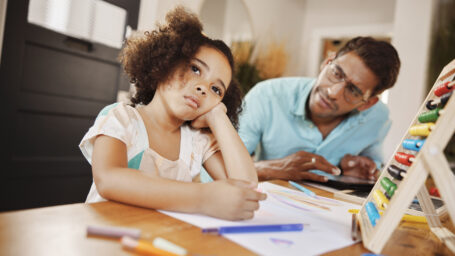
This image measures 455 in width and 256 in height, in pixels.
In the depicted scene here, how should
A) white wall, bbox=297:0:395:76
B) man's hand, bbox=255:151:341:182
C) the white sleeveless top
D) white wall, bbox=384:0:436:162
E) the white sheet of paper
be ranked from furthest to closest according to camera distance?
white wall, bbox=297:0:395:76 → white wall, bbox=384:0:436:162 → man's hand, bbox=255:151:341:182 → the white sleeveless top → the white sheet of paper

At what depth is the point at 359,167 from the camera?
157cm

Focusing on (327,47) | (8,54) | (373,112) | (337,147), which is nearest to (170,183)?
(337,147)

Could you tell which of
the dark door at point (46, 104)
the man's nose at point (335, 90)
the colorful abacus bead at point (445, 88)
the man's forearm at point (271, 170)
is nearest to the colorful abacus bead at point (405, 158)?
the colorful abacus bead at point (445, 88)

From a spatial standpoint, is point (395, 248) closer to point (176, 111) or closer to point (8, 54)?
point (176, 111)

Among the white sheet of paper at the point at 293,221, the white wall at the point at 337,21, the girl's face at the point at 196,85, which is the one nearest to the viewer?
the white sheet of paper at the point at 293,221

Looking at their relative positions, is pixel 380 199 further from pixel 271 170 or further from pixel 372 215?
pixel 271 170

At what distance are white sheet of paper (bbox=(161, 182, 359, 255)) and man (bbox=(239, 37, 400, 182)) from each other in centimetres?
60

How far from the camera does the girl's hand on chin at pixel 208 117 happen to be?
978 mm

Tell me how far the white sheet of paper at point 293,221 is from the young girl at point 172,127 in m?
0.05

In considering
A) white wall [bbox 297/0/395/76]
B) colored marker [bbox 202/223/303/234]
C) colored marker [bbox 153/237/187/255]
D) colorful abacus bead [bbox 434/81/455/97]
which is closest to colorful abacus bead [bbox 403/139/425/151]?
colorful abacus bead [bbox 434/81/455/97]

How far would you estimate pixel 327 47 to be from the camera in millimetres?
4617

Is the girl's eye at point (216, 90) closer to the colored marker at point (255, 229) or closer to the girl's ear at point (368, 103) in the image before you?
the colored marker at point (255, 229)

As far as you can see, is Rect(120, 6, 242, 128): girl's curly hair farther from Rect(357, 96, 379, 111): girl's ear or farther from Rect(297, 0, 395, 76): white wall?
Rect(297, 0, 395, 76): white wall

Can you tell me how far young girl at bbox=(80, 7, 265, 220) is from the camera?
618 millimetres
